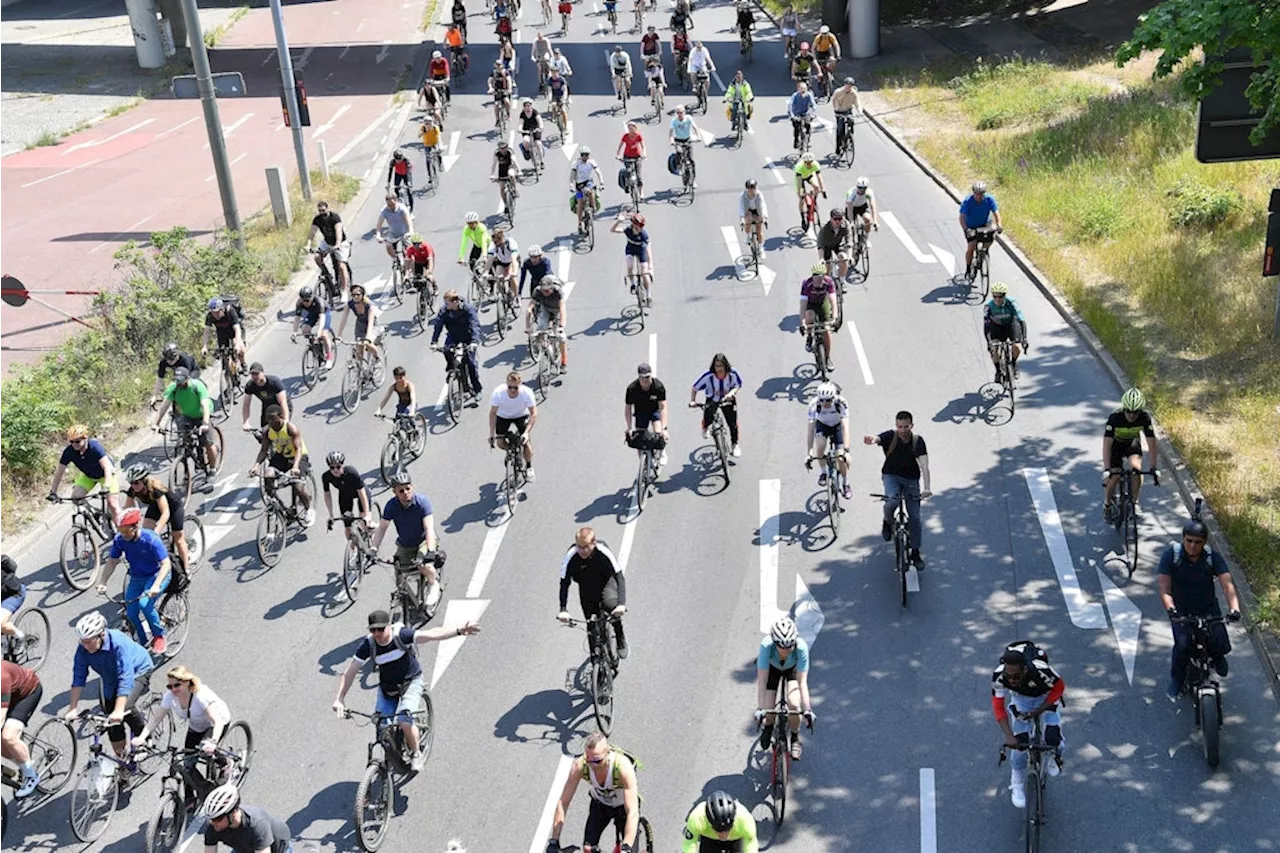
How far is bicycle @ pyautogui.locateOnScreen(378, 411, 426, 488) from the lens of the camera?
1952 cm

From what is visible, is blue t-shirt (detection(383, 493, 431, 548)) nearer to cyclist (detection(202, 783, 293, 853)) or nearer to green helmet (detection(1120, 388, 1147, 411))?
cyclist (detection(202, 783, 293, 853))

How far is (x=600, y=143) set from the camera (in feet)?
126

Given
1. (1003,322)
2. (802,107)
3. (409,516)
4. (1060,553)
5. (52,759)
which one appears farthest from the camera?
(802,107)

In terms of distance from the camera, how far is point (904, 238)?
29125 mm

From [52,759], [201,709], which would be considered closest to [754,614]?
[201,709]

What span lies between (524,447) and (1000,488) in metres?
6.38

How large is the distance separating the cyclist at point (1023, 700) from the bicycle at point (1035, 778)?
3 cm

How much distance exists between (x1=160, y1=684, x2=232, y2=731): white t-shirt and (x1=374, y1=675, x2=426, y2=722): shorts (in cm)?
138

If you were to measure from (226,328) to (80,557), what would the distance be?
17.9 feet

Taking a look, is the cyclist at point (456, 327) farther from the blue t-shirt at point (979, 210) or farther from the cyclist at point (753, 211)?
the blue t-shirt at point (979, 210)

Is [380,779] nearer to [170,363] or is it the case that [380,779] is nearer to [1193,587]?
[1193,587]

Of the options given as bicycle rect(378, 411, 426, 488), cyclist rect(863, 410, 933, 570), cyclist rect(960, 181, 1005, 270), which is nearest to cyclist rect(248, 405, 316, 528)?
bicycle rect(378, 411, 426, 488)

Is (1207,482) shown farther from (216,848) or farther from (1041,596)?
(216,848)

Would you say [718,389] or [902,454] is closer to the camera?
[902,454]
